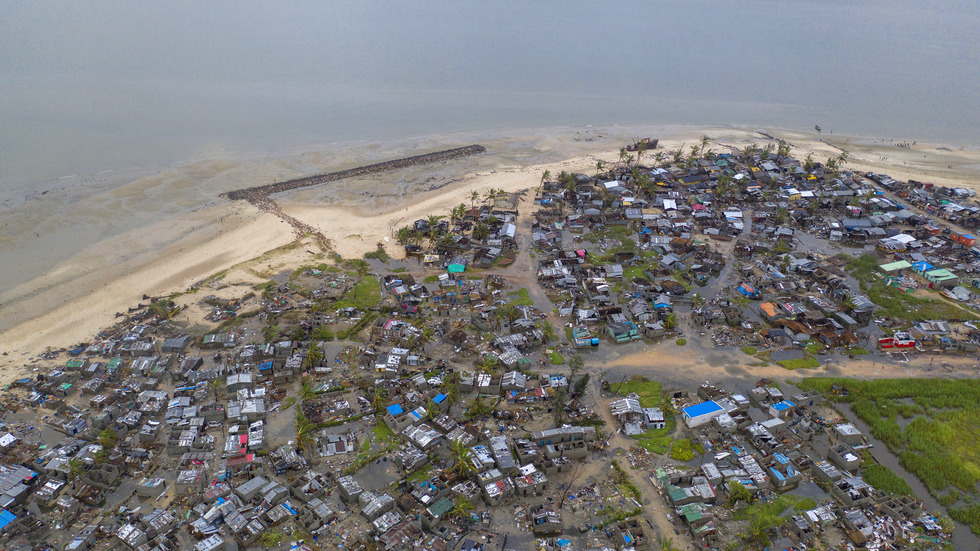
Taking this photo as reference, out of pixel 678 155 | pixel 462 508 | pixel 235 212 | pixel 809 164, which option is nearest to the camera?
pixel 462 508

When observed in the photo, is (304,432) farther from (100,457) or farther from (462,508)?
(462,508)

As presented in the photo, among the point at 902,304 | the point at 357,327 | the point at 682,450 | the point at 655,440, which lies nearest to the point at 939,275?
the point at 902,304

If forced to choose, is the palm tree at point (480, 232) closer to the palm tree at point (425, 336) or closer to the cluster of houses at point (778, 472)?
the palm tree at point (425, 336)

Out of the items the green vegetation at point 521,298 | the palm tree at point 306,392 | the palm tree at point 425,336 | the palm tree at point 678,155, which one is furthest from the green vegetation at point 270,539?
the palm tree at point 678,155

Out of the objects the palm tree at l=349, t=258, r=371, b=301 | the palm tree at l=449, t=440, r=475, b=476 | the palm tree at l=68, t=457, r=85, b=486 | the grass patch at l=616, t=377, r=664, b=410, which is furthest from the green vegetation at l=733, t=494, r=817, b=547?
the palm tree at l=68, t=457, r=85, b=486

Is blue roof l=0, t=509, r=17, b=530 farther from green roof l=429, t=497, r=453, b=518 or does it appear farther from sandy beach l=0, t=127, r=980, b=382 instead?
green roof l=429, t=497, r=453, b=518

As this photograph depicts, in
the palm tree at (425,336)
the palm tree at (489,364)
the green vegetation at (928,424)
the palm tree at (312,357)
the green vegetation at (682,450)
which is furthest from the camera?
the palm tree at (425,336)

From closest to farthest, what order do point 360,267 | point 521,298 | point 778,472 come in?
point 778,472 < point 521,298 < point 360,267
